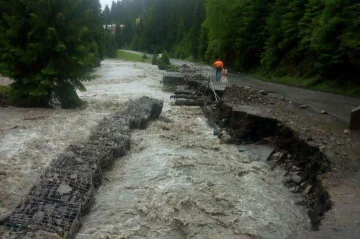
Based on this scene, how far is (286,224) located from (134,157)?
5818mm

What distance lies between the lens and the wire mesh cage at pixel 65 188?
313 inches

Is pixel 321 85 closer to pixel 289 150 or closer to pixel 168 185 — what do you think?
pixel 289 150

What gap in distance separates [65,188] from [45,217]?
115 cm

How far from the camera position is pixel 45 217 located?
7152 mm

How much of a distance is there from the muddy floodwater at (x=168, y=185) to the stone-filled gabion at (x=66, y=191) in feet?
1.21

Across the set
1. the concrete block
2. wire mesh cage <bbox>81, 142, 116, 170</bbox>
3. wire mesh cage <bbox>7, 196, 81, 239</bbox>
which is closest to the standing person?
the concrete block

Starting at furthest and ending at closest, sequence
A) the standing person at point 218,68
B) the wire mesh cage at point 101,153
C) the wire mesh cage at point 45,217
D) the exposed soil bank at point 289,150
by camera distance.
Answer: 1. the standing person at point 218,68
2. the wire mesh cage at point 101,153
3. the exposed soil bank at point 289,150
4. the wire mesh cage at point 45,217

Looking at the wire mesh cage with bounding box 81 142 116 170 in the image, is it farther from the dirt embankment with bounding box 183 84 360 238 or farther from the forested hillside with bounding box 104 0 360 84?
the forested hillside with bounding box 104 0 360 84

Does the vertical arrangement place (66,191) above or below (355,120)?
below

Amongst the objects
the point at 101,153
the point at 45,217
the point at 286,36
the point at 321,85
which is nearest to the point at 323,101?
the point at 321,85

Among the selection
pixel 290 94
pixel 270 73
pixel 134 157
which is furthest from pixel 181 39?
pixel 134 157

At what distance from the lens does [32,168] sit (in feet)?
34.0

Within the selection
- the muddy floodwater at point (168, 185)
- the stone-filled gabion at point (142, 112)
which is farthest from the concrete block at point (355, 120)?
the stone-filled gabion at point (142, 112)

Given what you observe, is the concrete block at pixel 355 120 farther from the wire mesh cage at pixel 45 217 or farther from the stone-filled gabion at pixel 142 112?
the wire mesh cage at pixel 45 217
